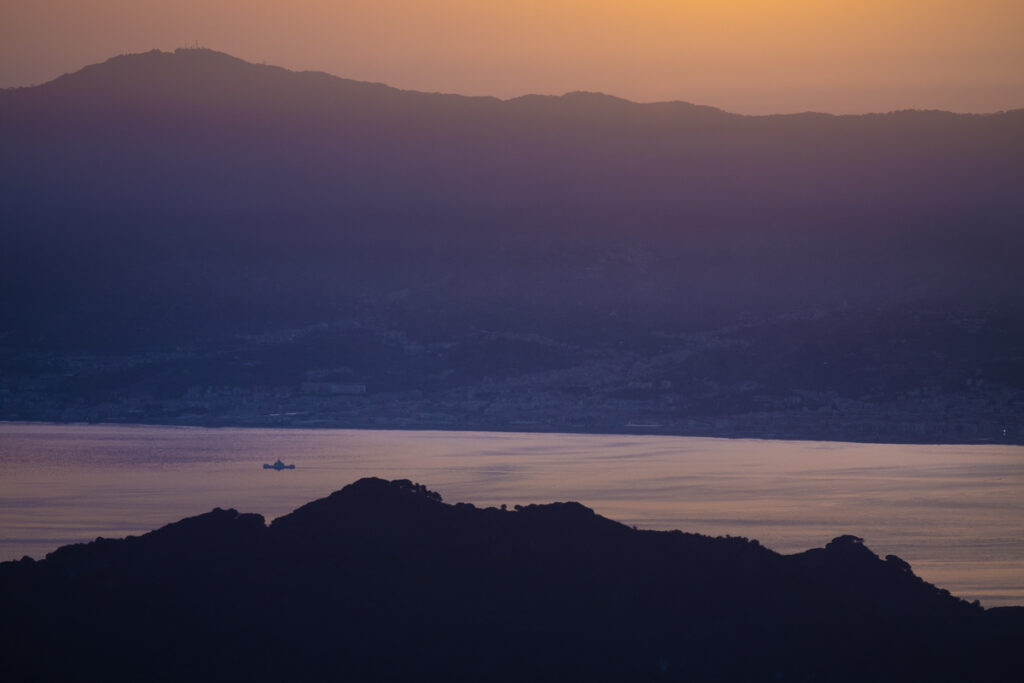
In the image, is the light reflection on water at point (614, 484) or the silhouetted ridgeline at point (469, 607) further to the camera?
the light reflection on water at point (614, 484)

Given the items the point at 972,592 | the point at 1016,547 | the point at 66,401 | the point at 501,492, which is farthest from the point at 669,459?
the point at 66,401

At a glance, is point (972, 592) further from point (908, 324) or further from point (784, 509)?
point (908, 324)

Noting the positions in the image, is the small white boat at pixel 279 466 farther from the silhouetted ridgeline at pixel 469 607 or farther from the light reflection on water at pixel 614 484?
the silhouetted ridgeline at pixel 469 607

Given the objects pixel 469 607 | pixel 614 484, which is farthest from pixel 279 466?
pixel 469 607

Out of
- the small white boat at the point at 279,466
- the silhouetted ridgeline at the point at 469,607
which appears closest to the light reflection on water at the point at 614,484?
the small white boat at the point at 279,466

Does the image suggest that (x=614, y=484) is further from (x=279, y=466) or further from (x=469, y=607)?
(x=469, y=607)

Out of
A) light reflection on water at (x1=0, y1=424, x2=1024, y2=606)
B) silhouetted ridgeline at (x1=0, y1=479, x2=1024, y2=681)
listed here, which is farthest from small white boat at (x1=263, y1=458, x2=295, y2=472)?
silhouetted ridgeline at (x1=0, y1=479, x2=1024, y2=681)
